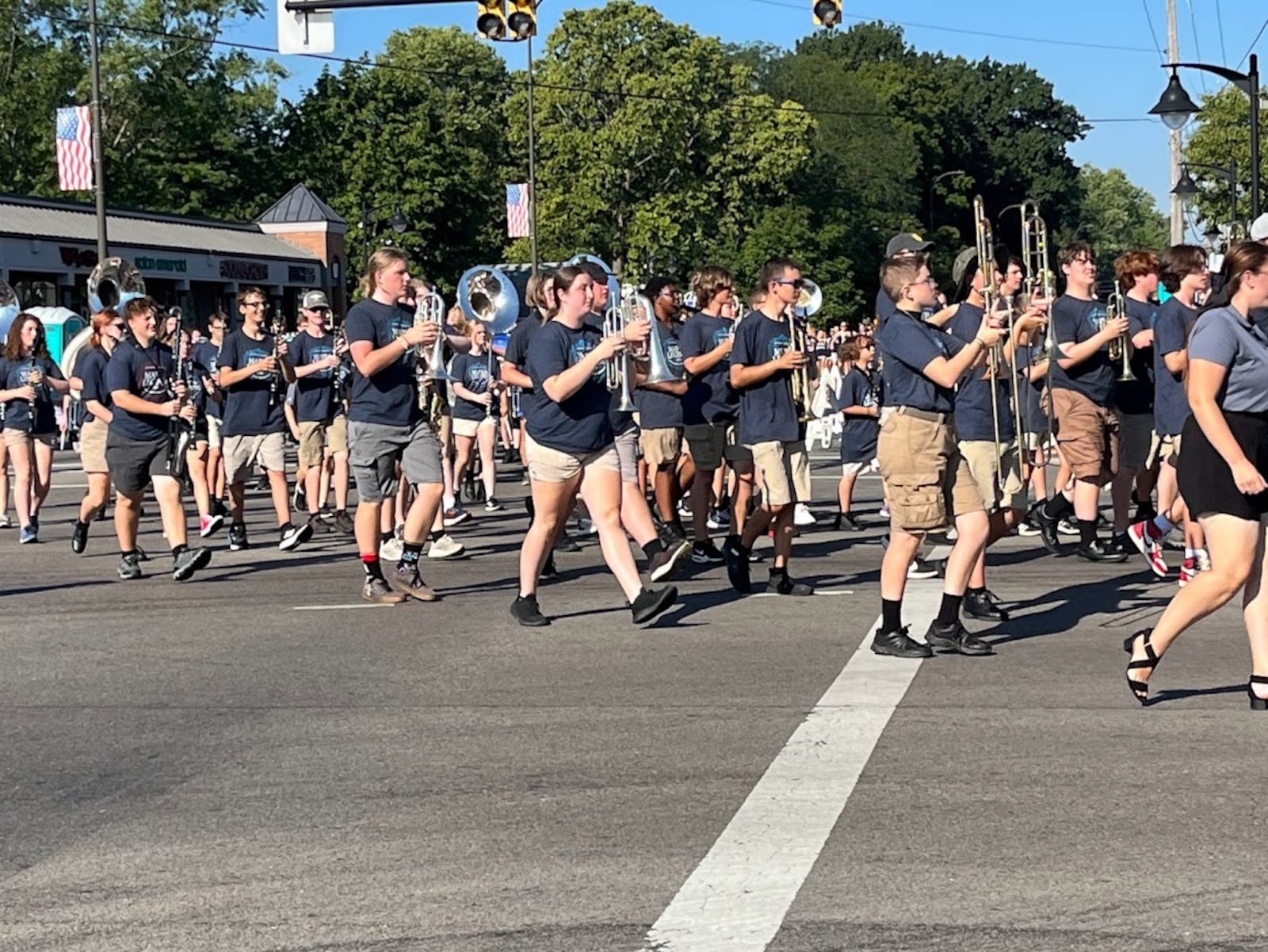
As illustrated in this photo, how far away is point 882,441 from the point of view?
9.36 meters

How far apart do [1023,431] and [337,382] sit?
7.46 metres

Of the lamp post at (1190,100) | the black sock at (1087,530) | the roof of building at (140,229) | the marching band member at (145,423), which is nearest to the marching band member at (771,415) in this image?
the black sock at (1087,530)

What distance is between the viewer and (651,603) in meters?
10.2

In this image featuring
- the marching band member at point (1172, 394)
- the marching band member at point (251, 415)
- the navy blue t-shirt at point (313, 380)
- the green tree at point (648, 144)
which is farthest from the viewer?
the green tree at point (648, 144)

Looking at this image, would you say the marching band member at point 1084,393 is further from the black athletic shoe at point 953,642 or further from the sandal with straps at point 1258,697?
the sandal with straps at point 1258,697

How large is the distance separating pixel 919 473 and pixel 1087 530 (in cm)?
→ 411

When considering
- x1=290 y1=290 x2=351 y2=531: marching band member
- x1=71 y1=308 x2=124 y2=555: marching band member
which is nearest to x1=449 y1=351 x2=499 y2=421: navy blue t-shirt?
x1=290 y1=290 x2=351 y2=531: marching band member

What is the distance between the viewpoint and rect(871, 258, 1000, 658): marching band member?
30.0 feet

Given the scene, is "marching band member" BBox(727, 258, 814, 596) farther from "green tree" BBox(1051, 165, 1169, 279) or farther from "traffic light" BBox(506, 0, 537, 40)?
"green tree" BBox(1051, 165, 1169, 279)

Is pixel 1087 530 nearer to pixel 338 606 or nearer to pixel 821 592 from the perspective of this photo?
pixel 821 592

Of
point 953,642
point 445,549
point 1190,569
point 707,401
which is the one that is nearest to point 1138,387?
point 1190,569

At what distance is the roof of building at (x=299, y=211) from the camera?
64.6 meters

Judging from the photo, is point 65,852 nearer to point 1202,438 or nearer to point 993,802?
point 993,802

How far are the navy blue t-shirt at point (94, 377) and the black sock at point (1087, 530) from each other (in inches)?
248
